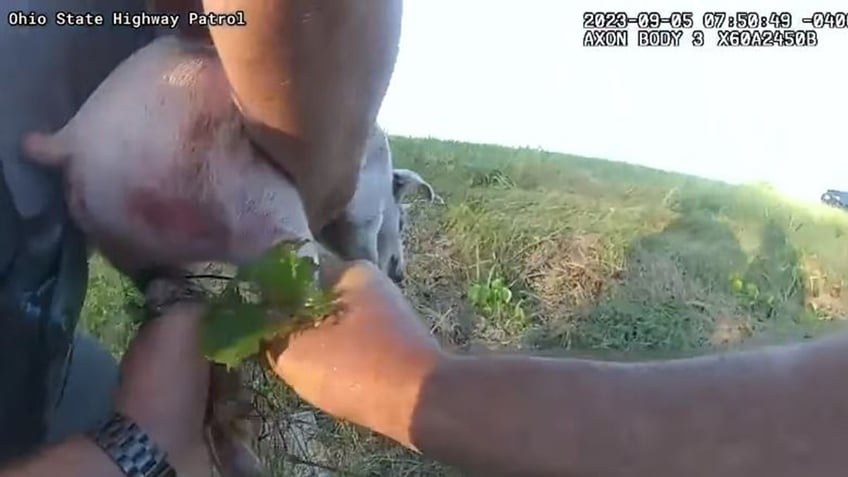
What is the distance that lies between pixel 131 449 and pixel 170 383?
29 mm

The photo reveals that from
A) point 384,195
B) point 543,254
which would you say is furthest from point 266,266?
point 543,254

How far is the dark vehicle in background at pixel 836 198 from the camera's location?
0.96 metres

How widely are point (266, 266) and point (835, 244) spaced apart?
1.17 metres

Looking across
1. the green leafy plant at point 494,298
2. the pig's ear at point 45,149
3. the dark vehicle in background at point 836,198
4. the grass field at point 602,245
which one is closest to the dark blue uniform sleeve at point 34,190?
the pig's ear at point 45,149

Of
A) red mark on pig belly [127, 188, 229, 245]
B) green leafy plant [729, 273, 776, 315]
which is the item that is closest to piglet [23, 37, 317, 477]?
red mark on pig belly [127, 188, 229, 245]

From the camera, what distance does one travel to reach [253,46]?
11.8 inches

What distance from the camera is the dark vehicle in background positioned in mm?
955

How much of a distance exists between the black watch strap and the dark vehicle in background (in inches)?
31.1

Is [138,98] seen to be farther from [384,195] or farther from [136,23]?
[384,195]

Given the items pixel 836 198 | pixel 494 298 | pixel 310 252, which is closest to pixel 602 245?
pixel 494 298

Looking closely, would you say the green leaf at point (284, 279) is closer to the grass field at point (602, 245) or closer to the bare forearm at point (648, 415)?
the bare forearm at point (648, 415)

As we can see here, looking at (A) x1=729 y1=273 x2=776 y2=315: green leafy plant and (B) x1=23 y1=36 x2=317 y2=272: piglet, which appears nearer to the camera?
(B) x1=23 y1=36 x2=317 y2=272: piglet

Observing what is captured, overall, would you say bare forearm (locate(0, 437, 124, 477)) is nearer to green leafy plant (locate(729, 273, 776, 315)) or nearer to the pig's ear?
the pig's ear

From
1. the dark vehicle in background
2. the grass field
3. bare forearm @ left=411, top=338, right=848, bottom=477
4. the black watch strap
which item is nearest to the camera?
bare forearm @ left=411, top=338, right=848, bottom=477
